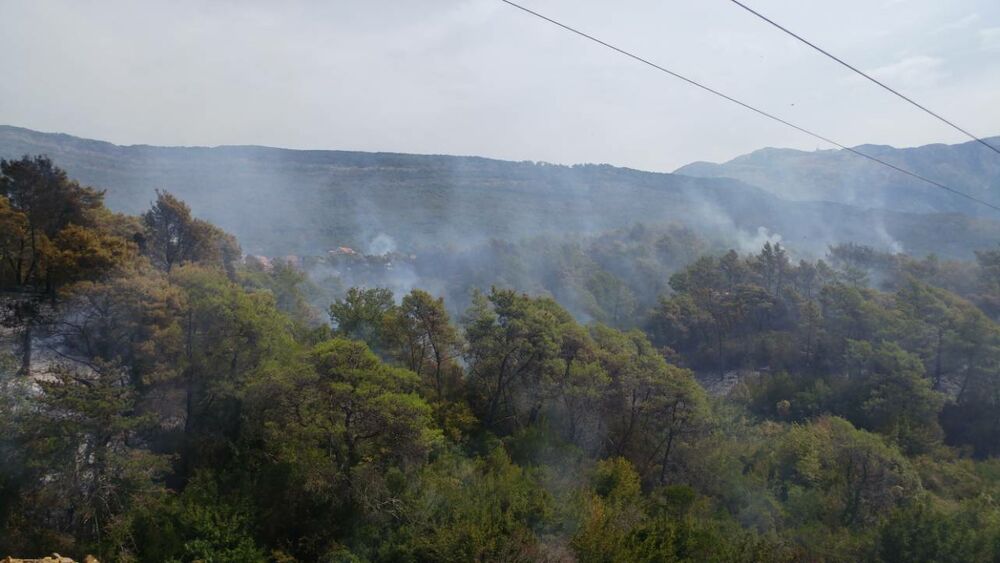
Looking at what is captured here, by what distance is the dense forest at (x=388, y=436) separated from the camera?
10766mm

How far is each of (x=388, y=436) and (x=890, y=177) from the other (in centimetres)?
9404

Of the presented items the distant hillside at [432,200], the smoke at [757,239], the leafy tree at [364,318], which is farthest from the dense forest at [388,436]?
the smoke at [757,239]

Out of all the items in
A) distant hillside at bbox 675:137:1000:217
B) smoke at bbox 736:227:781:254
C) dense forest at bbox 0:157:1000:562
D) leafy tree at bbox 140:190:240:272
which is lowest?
dense forest at bbox 0:157:1000:562

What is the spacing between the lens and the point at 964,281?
3781cm

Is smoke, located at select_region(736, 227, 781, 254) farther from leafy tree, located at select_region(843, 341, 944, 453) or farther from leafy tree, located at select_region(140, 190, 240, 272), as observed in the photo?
leafy tree, located at select_region(140, 190, 240, 272)

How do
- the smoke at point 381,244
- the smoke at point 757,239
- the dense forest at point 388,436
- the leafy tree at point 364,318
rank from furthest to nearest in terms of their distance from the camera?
the smoke at point 757,239 → the smoke at point 381,244 → the leafy tree at point 364,318 → the dense forest at point 388,436

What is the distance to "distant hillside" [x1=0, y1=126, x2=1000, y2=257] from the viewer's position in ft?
198

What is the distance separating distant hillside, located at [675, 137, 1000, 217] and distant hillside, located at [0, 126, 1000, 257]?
13.7m

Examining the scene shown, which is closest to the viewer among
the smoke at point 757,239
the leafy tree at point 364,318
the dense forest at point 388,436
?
the dense forest at point 388,436

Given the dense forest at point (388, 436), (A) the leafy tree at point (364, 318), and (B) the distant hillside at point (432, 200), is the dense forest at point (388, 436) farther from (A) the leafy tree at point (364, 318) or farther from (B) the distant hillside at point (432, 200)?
(B) the distant hillside at point (432, 200)

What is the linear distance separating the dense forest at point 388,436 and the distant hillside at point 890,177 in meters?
65.6

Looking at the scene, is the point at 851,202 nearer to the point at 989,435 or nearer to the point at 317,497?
the point at 989,435

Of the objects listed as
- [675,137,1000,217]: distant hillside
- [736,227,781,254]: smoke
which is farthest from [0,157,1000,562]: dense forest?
[675,137,1000,217]: distant hillside

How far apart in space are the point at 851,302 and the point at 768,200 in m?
54.2
